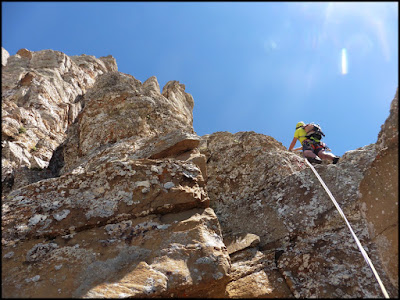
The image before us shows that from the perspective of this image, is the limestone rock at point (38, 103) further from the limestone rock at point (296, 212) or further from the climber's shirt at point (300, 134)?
the climber's shirt at point (300, 134)

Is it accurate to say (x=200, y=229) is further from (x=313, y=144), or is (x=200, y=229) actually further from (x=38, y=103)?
(x=38, y=103)

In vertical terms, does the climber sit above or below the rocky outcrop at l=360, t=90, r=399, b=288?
above

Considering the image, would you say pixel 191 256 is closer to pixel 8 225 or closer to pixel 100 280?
pixel 100 280

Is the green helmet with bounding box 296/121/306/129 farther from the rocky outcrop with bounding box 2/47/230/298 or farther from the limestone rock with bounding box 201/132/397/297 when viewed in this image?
the rocky outcrop with bounding box 2/47/230/298

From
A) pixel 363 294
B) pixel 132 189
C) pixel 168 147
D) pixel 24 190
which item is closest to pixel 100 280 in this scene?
pixel 132 189

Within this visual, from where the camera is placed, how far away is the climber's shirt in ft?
38.7

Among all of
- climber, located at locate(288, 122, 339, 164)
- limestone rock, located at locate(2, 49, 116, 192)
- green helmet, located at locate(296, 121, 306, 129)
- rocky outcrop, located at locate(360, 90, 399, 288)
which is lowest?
rocky outcrop, located at locate(360, 90, 399, 288)

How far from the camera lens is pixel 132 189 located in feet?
19.9

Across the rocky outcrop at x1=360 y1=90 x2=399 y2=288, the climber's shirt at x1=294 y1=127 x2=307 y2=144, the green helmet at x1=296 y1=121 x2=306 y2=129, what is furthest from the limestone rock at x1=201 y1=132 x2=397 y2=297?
the green helmet at x1=296 y1=121 x2=306 y2=129

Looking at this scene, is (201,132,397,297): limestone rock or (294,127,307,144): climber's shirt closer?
(201,132,397,297): limestone rock

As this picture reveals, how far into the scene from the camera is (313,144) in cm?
1128

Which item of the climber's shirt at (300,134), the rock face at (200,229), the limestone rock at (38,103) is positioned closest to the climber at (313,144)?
the climber's shirt at (300,134)

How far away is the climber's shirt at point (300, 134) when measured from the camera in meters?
11.8

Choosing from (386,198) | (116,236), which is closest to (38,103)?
(116,236)
